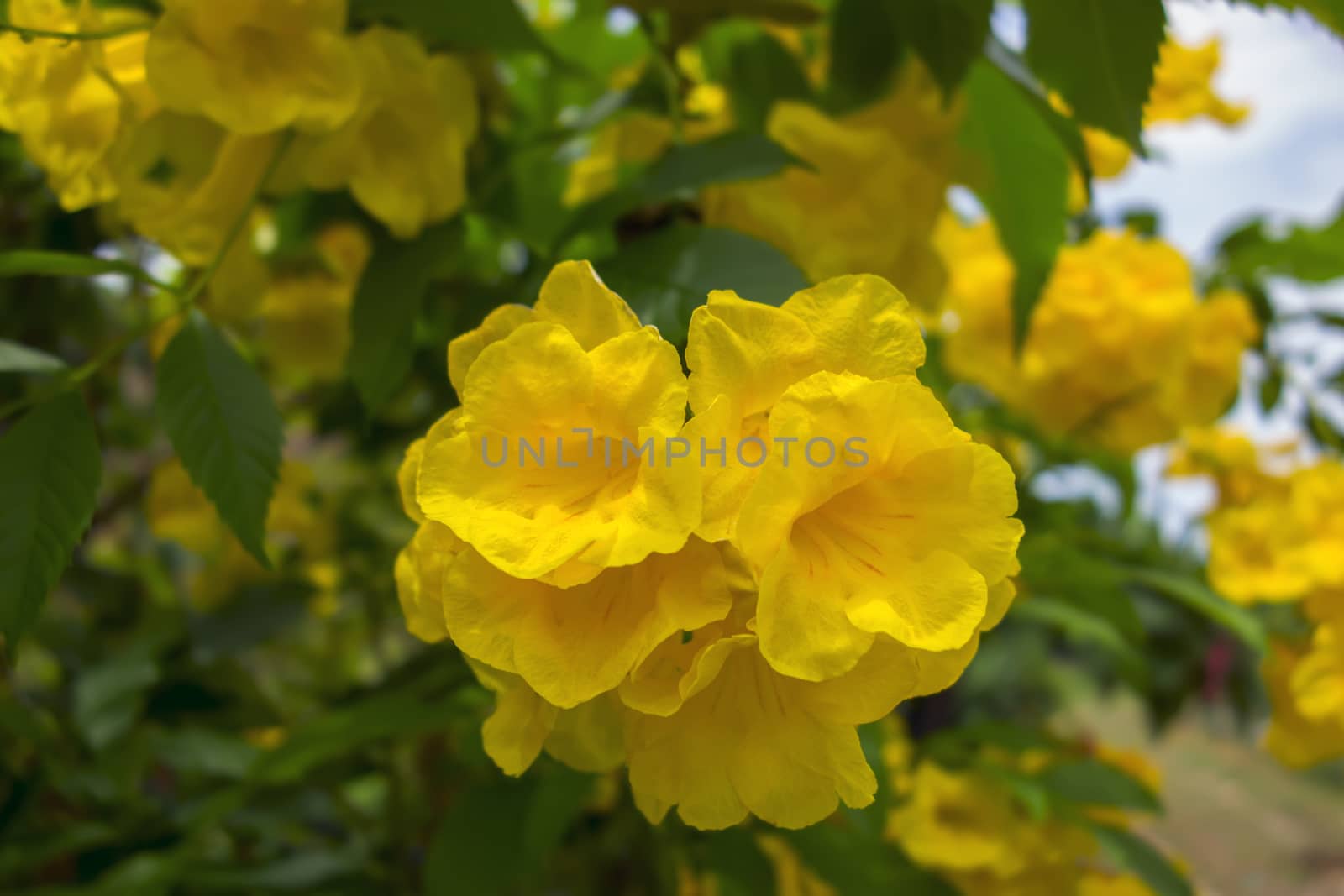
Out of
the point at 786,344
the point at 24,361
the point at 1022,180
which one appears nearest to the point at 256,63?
the point at 24,361

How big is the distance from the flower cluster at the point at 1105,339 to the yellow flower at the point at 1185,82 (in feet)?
0.34

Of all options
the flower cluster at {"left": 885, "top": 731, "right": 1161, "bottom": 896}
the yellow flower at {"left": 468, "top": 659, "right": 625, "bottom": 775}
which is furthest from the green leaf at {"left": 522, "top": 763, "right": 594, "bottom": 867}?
the flower cluster at {"left": 885, "top": 731, "right": 1161, "bottom": 896}

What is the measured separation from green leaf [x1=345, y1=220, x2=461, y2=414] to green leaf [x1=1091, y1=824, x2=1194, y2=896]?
557 millimetres

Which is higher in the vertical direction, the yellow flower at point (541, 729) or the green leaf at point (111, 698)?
the yellow flower at point (541, 729)

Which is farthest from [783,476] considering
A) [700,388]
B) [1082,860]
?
[1082,860]

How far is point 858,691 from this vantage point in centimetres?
28

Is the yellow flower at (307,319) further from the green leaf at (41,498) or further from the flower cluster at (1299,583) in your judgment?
the flower cluster at (1299,583)

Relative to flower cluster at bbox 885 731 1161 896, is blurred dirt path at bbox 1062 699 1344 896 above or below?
below

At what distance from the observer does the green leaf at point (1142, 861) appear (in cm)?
64

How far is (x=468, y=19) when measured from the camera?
1.48ft

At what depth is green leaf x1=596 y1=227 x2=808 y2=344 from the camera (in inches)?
14.2

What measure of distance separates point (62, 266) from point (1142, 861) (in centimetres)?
72

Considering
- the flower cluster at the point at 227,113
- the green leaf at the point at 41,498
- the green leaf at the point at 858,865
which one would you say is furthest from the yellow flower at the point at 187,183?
the green leaf at the point at 858,865

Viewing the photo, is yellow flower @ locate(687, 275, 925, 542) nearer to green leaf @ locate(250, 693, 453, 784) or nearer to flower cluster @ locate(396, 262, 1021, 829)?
flower cluster @ locate(396, 262, 1021, 829)
